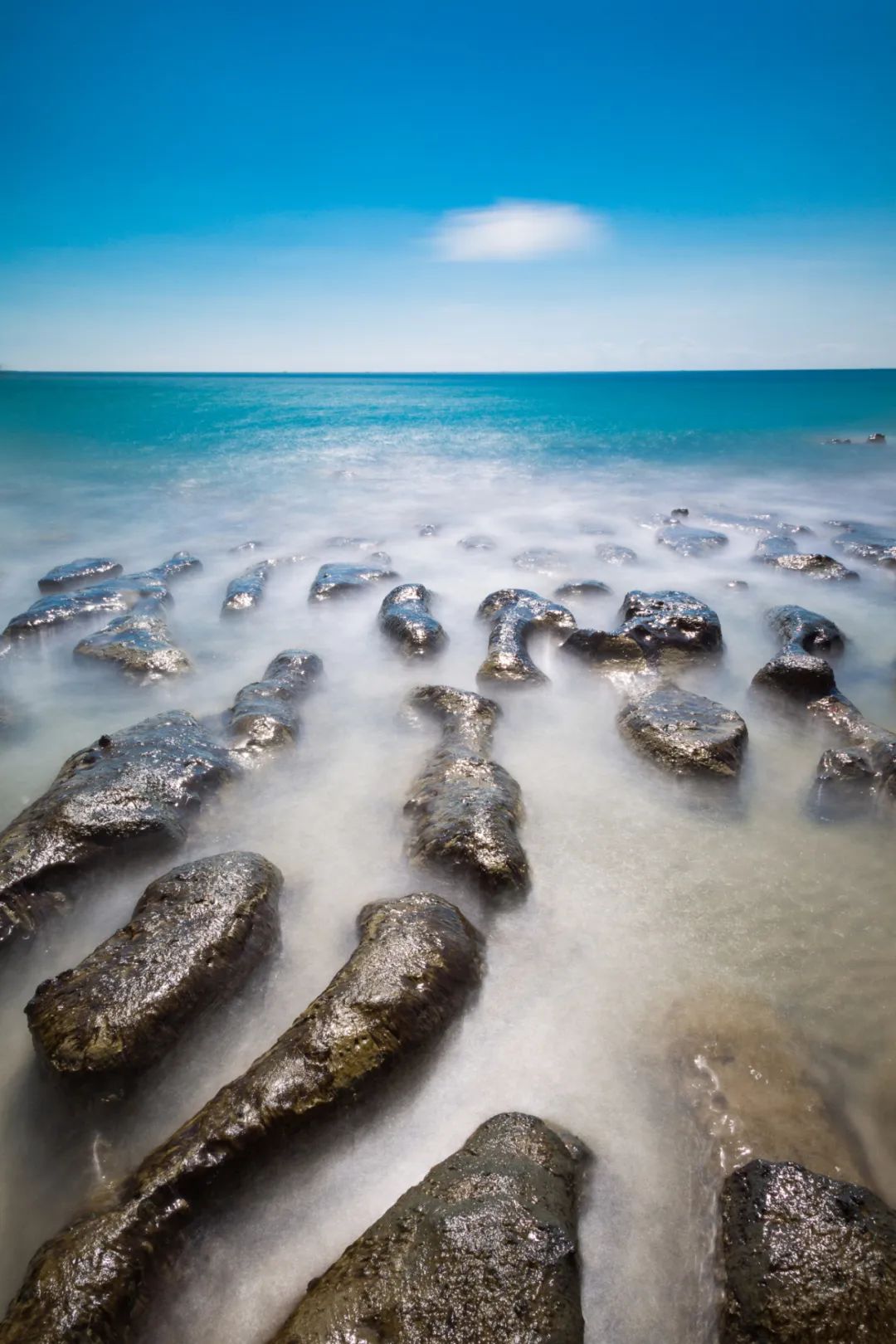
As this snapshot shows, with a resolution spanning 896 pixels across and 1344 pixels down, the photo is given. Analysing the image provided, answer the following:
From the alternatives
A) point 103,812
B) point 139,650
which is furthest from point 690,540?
point 103,812

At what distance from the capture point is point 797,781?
5.04 m

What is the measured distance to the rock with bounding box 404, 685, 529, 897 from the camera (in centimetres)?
391

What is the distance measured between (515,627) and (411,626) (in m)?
1.16

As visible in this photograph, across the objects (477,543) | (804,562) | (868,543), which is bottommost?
(477,543)

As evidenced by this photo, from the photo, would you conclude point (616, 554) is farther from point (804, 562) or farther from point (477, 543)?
point (804, 562)

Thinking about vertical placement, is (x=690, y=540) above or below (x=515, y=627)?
below

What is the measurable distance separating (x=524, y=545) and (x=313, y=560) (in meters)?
4.05

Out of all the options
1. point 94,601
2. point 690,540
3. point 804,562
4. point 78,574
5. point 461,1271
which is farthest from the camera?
point 690,540

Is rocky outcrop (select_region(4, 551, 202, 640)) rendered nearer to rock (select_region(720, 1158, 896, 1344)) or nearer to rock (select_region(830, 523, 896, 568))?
rock (select_region(720, 1158, 896, 1344))

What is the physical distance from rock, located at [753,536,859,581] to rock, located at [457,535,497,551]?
468 centimetres

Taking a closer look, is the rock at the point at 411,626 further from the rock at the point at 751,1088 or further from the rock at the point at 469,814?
the rock at the point at 751,1088

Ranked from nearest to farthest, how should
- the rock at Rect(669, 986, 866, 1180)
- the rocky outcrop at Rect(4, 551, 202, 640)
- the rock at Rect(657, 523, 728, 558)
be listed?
the rock at Rect(669, 986, 866, 1180), the rocky outcrop at Rect(4, 551, 202, 640), the rock at Rect(657, 523, 728, 558)

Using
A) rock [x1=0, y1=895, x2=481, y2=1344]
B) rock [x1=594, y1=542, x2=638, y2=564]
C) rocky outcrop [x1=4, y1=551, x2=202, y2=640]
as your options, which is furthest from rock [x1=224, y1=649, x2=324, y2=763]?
rock [x1=594, y1=542, x2=638, y2=564]

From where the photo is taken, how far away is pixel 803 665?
6020 mm
